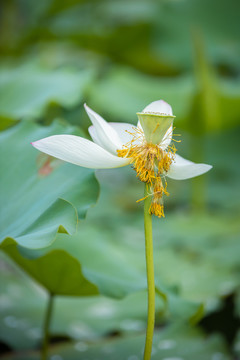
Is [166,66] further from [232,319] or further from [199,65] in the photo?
[232,319]

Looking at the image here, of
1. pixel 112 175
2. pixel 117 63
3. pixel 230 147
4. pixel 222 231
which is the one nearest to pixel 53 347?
pixel 222 231

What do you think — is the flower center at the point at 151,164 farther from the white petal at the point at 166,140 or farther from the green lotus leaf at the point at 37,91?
the green lotus leaf at the point at 37,91

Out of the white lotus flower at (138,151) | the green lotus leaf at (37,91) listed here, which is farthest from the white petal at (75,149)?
the green lotus leaf at (37,91)

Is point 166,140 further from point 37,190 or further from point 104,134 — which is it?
point 37,190

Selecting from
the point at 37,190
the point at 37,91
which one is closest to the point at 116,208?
the point at 37,91

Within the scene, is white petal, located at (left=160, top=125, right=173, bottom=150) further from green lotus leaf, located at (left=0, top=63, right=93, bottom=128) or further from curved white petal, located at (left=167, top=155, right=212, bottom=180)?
green lotus leaf, located at (left=0, top=63, right=93, bottom=128)

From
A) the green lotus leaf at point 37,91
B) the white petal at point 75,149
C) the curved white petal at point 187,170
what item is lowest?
the curved white petal at point 187,170
